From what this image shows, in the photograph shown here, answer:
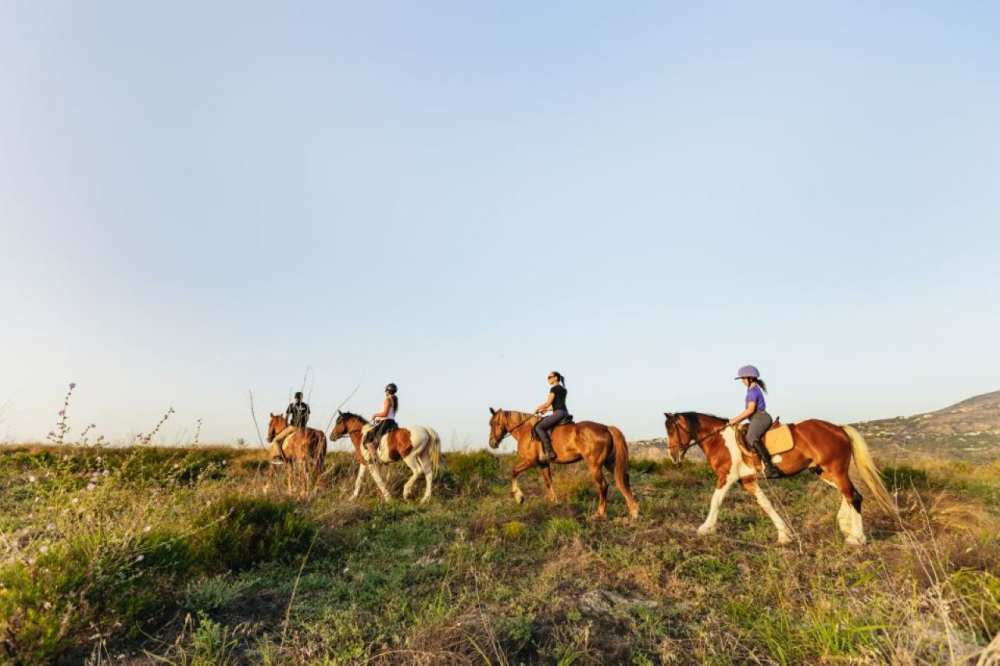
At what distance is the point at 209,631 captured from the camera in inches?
155

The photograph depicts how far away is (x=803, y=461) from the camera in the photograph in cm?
812

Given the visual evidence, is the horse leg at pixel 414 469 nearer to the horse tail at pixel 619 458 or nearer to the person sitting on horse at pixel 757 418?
the horse tail at pixel 619 458

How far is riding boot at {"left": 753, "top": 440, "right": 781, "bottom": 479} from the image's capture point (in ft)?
27.3

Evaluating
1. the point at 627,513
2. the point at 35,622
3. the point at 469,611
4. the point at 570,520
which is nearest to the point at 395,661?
the point at 469,611

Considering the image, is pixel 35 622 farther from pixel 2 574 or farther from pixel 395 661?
pixel 395 661

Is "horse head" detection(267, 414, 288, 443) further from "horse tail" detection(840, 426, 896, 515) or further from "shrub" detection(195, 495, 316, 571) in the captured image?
"horse tail" detection(840, 426, 896, 515)

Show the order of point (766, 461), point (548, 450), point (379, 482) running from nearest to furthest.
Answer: point (766, 461) < point (548, 450) < point (379, 482)

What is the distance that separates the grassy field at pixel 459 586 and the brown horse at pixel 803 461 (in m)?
0.44

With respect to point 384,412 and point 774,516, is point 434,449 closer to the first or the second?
point 384,412

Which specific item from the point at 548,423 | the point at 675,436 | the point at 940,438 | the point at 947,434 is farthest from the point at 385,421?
the point at 947,434

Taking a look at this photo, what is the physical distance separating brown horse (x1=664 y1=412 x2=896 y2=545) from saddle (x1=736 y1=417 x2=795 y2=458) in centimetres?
8

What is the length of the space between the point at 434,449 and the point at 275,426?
534cm

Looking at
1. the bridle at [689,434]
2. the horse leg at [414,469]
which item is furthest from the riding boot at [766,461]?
the horse leg at [414,469]

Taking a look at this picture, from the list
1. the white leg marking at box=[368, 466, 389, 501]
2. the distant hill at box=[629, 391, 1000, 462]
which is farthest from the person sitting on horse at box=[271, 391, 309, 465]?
the distant hill at box=[629, 391, 1000, 462]
